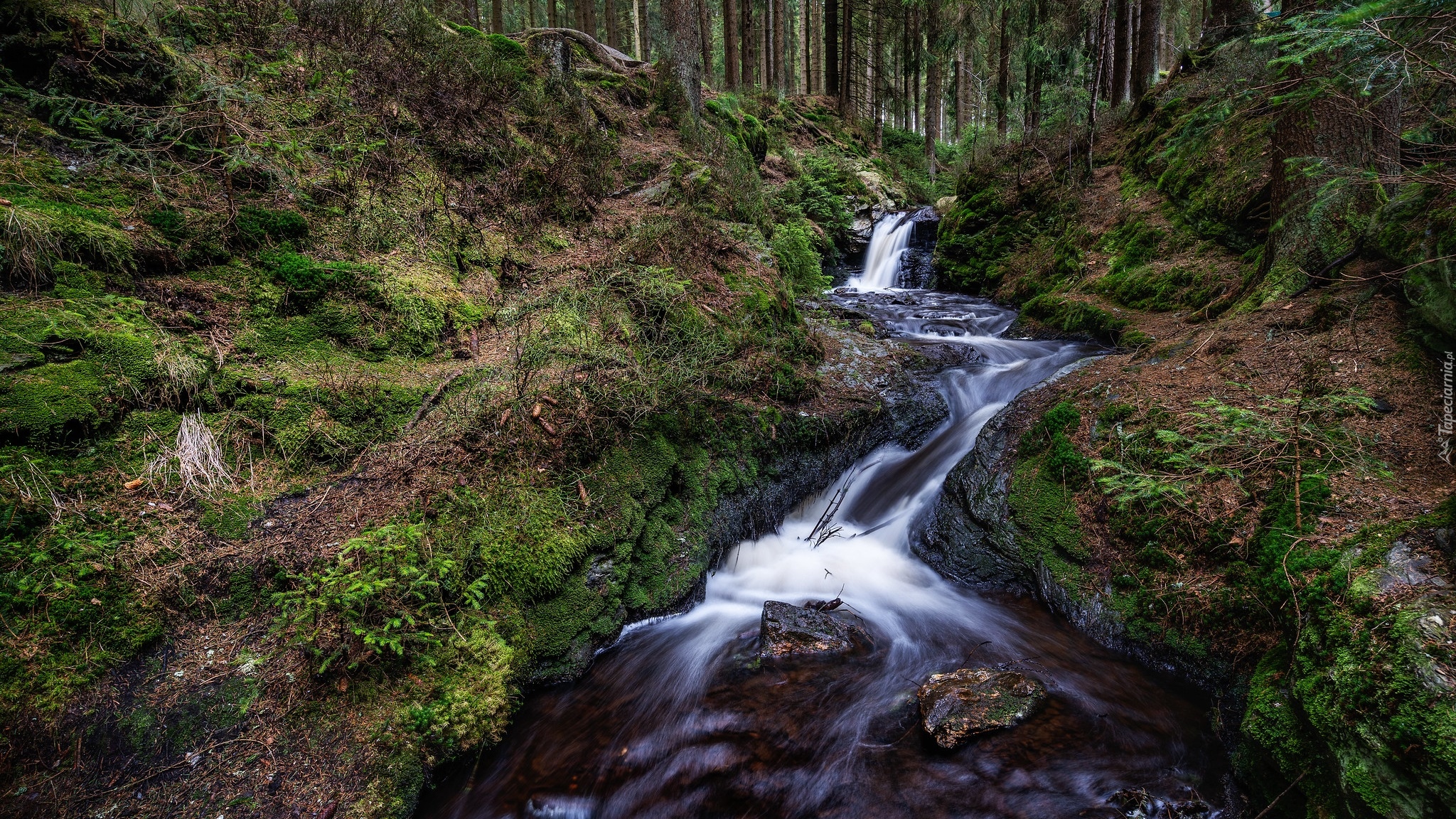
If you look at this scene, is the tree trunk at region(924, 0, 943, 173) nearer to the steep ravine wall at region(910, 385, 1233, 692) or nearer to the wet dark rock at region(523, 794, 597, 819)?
the steep ravine wall at region(910, 385, 1233, 692)

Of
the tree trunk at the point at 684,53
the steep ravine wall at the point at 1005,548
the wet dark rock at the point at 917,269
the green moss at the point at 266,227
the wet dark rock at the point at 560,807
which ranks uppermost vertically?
the tree trunk at the point at 684,53

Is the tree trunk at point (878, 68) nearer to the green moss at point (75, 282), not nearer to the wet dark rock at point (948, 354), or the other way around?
the wet dark rock at point (948, 354)

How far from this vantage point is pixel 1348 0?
12.2 ft

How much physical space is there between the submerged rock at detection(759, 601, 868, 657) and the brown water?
0.42 ft

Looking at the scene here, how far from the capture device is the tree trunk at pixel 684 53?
11211 millimetres

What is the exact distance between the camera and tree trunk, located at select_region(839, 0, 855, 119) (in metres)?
22.9

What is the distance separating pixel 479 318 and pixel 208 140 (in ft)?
8.66

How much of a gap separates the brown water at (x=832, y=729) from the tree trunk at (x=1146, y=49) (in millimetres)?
14358

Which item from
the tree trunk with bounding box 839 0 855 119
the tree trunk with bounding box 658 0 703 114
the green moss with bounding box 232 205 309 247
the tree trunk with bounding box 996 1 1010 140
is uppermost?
the tree trunk with bounding box 839 0 855 119

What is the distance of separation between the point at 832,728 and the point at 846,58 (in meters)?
26.1

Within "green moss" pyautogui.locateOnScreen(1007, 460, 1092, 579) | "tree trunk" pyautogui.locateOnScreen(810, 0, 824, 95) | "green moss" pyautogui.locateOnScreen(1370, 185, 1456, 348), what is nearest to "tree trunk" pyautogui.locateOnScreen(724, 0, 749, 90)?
"tree trunk" pyautogui.locateOnScreen(810, 0, 824, 95)

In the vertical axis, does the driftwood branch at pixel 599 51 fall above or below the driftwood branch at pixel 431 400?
above

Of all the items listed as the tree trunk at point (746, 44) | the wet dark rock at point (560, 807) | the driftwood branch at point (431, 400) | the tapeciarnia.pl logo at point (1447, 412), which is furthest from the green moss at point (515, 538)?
the tree trunk at point (746, 44)

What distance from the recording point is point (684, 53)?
11.3m
